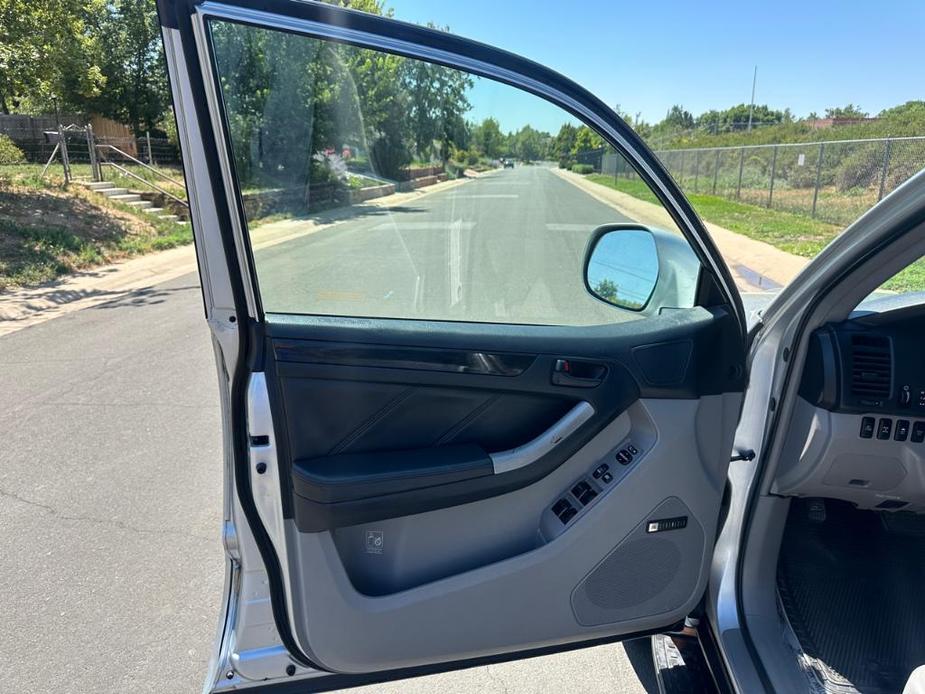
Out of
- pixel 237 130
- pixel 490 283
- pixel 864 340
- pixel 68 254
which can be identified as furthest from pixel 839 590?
pixel 68 254

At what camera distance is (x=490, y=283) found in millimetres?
2100

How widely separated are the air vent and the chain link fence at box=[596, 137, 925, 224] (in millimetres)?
7681

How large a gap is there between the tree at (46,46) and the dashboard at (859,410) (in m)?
15.2

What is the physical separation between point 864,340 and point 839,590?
98cm

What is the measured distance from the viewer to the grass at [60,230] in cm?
1088

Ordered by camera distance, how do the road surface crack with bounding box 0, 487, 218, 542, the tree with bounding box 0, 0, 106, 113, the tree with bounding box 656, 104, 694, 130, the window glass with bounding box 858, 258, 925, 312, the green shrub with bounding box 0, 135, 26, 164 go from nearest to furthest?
the window glass with bounding box 858, 258, 925, 312 → the road surface crack with bounding box 0, 487, 218, 542 → the tree with bounding box 0, 0, 106, 113 → the green shrub with bounding box 0, 135, 26, 164 → the tree with bounding box 656, 104, 694, 130

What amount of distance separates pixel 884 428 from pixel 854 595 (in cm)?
74

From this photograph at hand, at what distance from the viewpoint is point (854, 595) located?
7.73ft

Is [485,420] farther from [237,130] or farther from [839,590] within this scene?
[839,590]

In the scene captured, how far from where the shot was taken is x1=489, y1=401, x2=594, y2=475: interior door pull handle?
6.27ft

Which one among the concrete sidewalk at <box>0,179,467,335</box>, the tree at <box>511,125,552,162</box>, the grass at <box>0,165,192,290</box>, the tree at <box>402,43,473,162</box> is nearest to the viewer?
the tree at <box>402,43,473,162</box>

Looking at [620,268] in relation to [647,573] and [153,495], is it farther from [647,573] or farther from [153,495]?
[153,495]

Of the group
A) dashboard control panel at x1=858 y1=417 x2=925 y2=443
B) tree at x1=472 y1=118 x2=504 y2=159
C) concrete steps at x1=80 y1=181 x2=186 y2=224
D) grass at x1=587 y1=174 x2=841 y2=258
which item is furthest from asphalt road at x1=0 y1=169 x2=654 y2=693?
concrete steps at x1=80 y1=181 x2=186 y2=224

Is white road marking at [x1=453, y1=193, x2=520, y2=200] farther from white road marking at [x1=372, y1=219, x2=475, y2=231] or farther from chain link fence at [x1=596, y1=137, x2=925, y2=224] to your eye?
chain link fence at [x1=596, y1=137, x2=925, y2=224]
